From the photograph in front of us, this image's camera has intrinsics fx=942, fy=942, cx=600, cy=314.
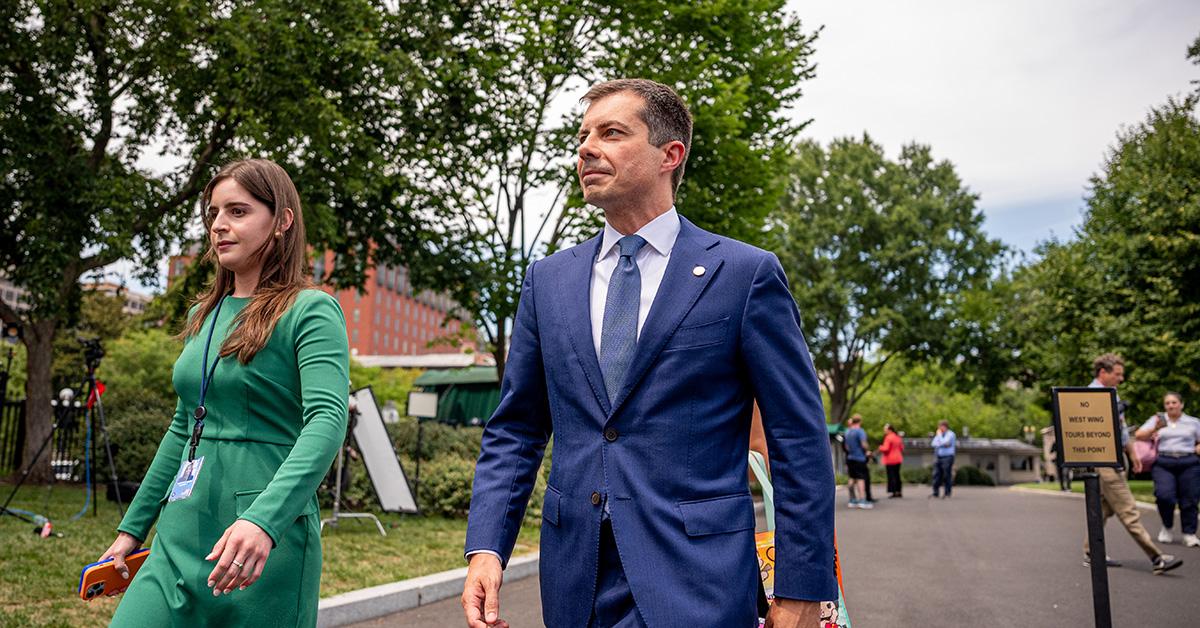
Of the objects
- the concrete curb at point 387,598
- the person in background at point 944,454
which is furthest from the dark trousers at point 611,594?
the person in background at point 944,454

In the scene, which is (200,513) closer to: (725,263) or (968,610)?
(725,263)

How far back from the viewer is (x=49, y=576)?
22.6 ft

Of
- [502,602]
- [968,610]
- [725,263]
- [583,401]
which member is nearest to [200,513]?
[583,401]

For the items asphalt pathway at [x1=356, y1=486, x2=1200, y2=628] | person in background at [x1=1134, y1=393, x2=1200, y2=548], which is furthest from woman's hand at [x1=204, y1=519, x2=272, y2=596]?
person in background at [x1=1134, y1=393, x2=1200, y2=548]

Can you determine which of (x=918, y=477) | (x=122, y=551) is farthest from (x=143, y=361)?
(x=918, y=477)

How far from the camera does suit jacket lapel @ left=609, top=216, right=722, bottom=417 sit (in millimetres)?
2133

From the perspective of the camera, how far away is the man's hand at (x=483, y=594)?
2047 mm

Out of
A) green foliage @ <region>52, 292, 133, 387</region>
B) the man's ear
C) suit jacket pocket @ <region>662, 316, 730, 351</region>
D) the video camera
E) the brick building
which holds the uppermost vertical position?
the brick building

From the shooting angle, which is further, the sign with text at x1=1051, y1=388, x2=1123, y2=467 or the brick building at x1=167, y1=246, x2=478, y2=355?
the brick building at x1=167, y1=246, x2=478, y2=355

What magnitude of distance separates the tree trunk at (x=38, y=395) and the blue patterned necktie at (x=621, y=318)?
1592cm

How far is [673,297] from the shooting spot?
7.23ft

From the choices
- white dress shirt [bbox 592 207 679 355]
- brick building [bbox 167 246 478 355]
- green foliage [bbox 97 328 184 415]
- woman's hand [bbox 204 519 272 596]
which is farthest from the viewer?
brick building [bbox 167 246 478 355]

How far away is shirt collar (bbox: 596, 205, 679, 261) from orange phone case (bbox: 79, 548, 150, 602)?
150cm

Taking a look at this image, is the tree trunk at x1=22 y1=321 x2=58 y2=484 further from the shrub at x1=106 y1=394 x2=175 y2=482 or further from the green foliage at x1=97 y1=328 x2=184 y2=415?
the green foliage at x1=97 y1=328 x2=184 y2=415
